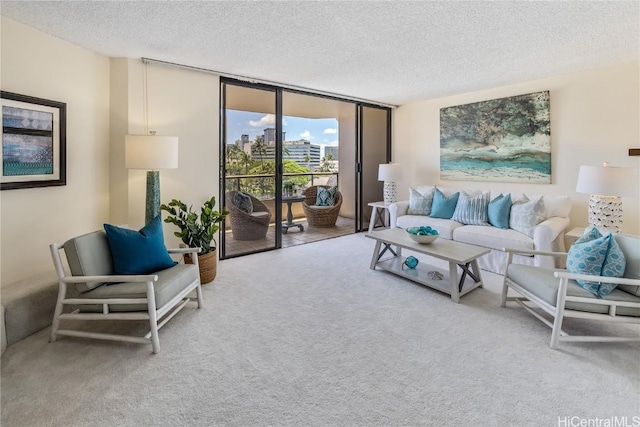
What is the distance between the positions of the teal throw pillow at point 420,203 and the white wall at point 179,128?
2.91 meters

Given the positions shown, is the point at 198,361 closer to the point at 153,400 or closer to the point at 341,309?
the point at 153,400

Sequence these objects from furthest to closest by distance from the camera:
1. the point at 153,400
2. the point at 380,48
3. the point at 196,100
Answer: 1. the point at 196,100
2. the point at 380,48
3. the point at 153,400

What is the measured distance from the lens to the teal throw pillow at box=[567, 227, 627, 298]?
7.30ft

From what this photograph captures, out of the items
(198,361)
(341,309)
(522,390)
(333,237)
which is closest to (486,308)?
(522,390)

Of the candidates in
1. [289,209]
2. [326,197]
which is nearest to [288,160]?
[326,197]

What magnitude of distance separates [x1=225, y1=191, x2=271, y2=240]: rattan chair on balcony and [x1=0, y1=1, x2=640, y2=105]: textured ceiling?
1.78 m

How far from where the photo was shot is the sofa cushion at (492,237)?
12.0 ft

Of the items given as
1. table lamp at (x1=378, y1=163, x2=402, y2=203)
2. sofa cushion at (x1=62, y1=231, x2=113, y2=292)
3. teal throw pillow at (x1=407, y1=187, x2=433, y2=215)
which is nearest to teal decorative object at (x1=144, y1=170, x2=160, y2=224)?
sofa cushion at (x1=62, y1=231, x2=113, y2=292)

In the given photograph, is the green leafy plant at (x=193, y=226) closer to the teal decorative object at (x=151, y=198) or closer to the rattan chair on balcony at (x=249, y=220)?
the teal decorative object at (x=151, y=198)

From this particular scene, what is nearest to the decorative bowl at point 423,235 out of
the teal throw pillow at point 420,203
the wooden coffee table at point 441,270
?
the wooden coffee table at point 441,270

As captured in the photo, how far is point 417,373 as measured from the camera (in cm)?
196

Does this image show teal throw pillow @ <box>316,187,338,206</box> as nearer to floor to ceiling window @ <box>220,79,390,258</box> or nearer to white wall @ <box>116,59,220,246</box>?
floor to ceiling window @ <box>220,79,390,258</box>

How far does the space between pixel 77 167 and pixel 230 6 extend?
225 centimetres

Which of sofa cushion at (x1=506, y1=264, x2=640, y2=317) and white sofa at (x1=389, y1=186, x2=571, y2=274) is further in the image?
white sofa at (x1=389, y1=186, x2=571, y2=274)
